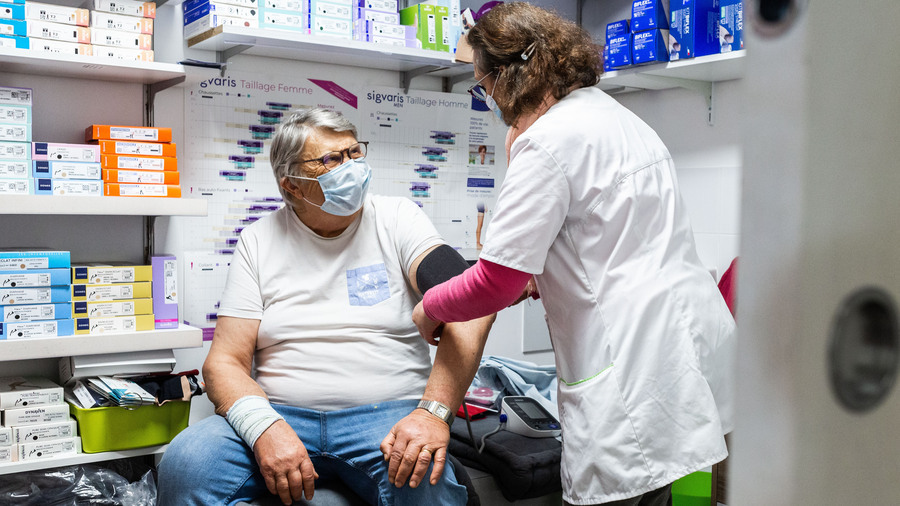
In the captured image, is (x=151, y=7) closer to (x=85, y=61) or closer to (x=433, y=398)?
(x=85, y=61)

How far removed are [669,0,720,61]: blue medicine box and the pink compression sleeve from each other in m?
1.51

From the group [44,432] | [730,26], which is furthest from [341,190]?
[730,26]

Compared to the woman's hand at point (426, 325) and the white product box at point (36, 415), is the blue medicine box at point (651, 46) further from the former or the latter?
the white product box at point (36, 415)

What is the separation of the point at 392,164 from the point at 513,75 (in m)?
1.56

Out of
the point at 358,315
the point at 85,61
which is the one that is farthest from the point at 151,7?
the point at 358,315

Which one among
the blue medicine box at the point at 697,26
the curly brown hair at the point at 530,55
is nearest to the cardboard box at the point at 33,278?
the curly brown hair at the point at 530,55

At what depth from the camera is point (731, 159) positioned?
9.68ft

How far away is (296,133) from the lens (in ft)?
7.06

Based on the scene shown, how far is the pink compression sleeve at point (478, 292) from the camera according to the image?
1395 millimetres

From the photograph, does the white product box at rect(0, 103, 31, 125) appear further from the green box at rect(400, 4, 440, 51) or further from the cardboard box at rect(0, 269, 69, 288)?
the green box at rect(400, 4, 440, 51)

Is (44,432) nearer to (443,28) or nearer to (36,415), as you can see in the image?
(36,415)

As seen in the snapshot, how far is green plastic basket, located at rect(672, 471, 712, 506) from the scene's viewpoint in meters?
2.57

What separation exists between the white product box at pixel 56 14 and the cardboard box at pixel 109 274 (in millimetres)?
685

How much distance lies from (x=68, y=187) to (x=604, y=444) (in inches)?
63.4
